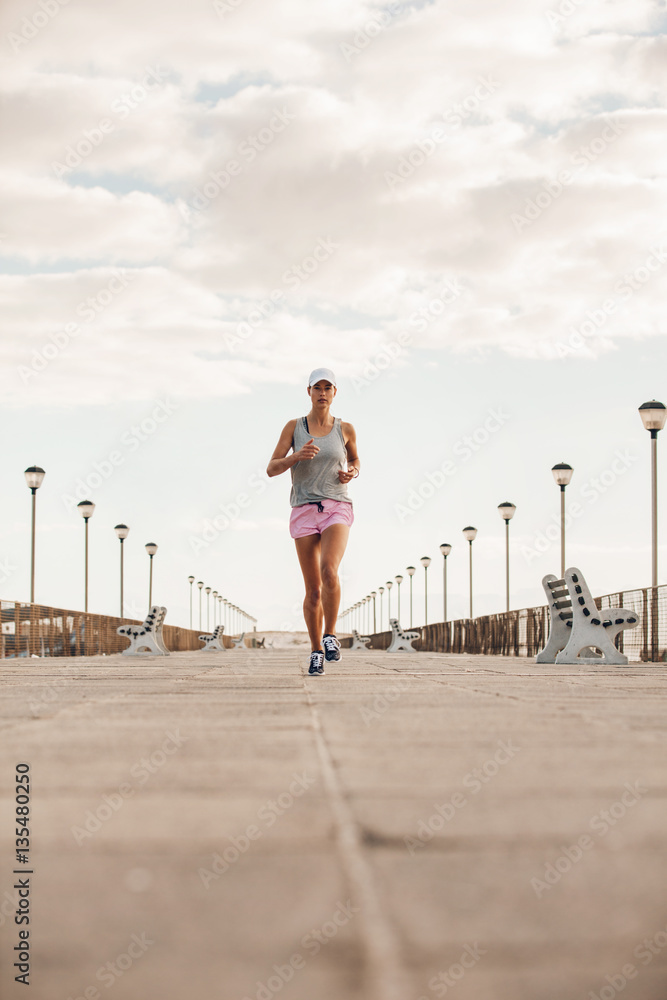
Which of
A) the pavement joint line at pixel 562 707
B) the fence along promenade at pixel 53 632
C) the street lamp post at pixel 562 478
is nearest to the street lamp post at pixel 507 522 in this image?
the street lamp post at pixel 562 478

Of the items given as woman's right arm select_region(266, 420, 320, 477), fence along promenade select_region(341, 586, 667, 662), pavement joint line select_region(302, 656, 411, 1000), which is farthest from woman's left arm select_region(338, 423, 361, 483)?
fence along promenade select_region(341, 586, 667, 662)

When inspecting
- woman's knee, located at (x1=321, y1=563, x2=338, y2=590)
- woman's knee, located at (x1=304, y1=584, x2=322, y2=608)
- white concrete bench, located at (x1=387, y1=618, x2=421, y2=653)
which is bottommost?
white concrete bench, located at (x1=387, y1=618, x2=421, y2=653)

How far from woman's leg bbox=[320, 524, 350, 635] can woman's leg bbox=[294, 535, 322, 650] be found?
0.36 ft

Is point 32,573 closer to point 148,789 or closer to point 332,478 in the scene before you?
point 332,478

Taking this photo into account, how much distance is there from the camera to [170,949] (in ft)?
3.65

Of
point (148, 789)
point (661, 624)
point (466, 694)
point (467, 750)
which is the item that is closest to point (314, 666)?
point (466, 694)

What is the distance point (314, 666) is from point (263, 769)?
4.94 metres

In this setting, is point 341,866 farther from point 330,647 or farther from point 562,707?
point 330,647

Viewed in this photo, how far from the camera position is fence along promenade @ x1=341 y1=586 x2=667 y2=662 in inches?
633
